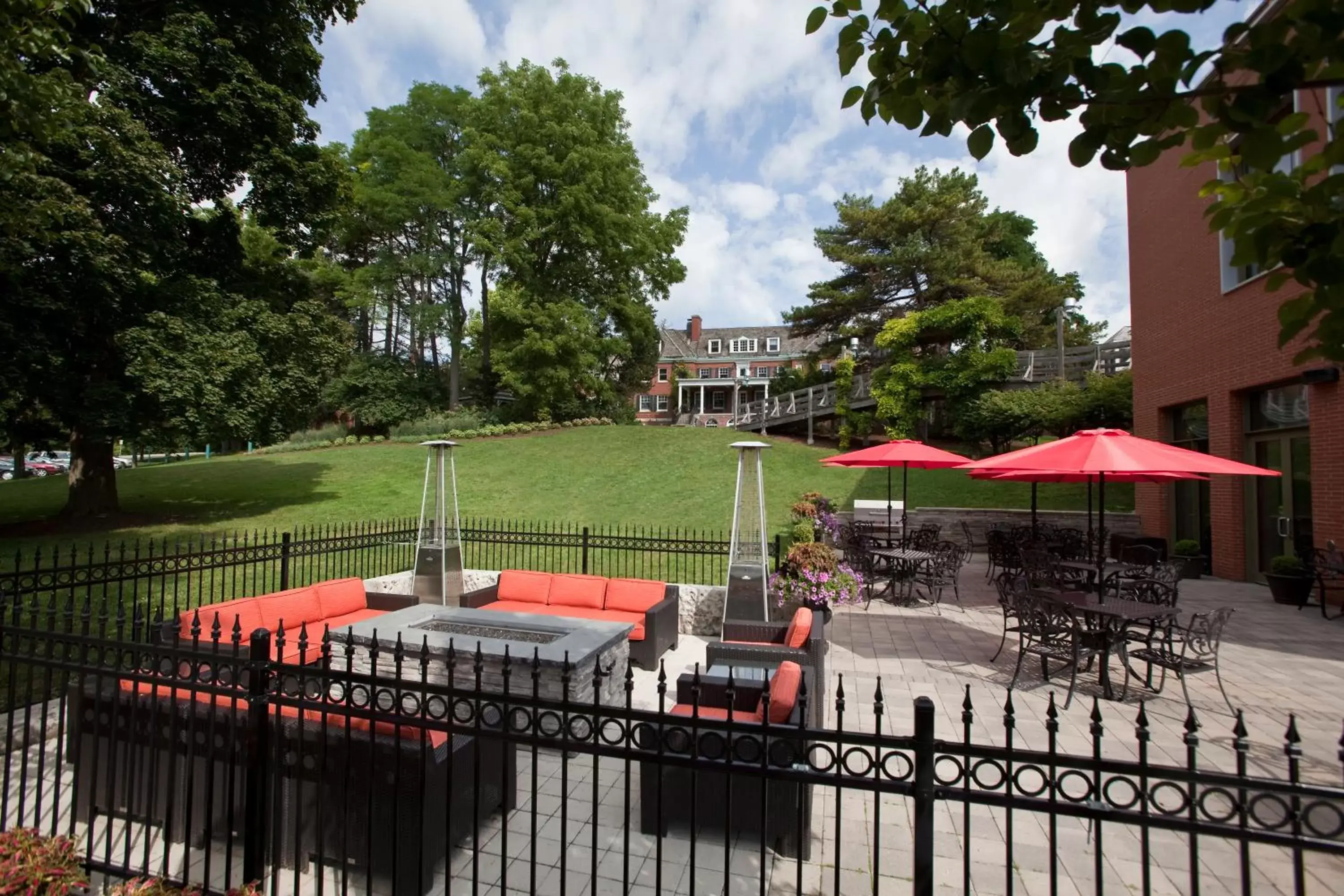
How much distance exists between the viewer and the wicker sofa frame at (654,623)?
7160 millimetres

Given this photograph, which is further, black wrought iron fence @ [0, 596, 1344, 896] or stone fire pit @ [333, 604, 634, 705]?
stone fire pit @ [333, 604, 634, 705]

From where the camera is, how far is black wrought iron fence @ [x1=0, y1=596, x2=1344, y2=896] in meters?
2.28

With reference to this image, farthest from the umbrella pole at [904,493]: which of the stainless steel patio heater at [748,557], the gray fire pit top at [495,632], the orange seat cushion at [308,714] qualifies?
the orange seat cushion at [308,714]

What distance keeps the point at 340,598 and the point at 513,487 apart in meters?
12.0

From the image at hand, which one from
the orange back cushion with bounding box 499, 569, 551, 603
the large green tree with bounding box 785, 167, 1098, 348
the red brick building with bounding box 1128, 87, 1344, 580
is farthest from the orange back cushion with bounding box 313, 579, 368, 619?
the large green tree with bounding box 785, 167, 1098, 348

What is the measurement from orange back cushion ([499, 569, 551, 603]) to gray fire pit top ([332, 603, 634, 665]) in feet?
5.01

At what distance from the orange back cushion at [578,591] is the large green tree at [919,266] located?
25.2 metres

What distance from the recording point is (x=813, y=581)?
7.48 meters

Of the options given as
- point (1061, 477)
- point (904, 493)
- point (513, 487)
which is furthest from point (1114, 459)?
point (513, 487)

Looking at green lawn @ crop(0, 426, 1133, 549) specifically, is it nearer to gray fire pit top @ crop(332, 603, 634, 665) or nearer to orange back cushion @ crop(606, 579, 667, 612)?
orange back cushion @ crop(606, 579, 667, 612)

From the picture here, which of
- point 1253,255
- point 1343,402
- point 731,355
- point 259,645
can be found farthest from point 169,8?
point 731,355

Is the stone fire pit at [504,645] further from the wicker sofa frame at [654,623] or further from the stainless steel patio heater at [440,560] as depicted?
the stainless steel patio heater at [440,560]

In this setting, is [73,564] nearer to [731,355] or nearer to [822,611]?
[822,611]

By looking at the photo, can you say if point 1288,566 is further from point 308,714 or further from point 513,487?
point 513,487
